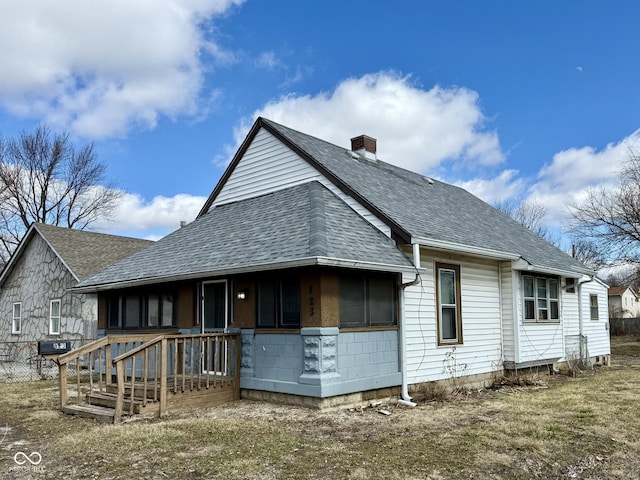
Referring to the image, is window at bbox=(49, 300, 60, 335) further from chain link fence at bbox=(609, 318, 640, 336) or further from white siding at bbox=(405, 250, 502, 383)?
chain link fence at bbox=(609, 318, 640, 336)

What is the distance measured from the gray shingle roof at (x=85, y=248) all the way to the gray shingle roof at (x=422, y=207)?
9.13 metres

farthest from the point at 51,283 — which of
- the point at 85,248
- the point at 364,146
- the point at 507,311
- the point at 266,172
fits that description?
the point at 507,311

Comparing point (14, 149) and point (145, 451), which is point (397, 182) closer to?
point (145, 451)

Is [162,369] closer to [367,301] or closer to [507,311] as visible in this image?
[367,301]

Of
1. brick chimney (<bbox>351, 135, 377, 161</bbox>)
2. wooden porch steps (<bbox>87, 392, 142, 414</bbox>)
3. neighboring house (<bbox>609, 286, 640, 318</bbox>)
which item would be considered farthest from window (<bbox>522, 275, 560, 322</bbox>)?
neighboring house (<bbox>609, 286, 640, 318</bbox>)

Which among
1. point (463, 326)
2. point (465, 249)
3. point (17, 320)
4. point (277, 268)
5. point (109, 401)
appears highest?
point (465, 249)

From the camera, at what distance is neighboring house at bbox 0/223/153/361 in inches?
719

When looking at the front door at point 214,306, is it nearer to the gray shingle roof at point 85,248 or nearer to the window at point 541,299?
the window at point 541,299

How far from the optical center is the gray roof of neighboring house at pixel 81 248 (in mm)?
18781

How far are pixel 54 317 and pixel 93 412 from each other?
1199 cm

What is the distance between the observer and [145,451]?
6.48m

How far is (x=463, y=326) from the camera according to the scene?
11.6 meters

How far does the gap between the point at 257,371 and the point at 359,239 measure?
2.86m

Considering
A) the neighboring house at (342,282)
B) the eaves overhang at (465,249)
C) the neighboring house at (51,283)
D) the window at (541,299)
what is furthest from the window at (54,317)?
the window at (541,299)
